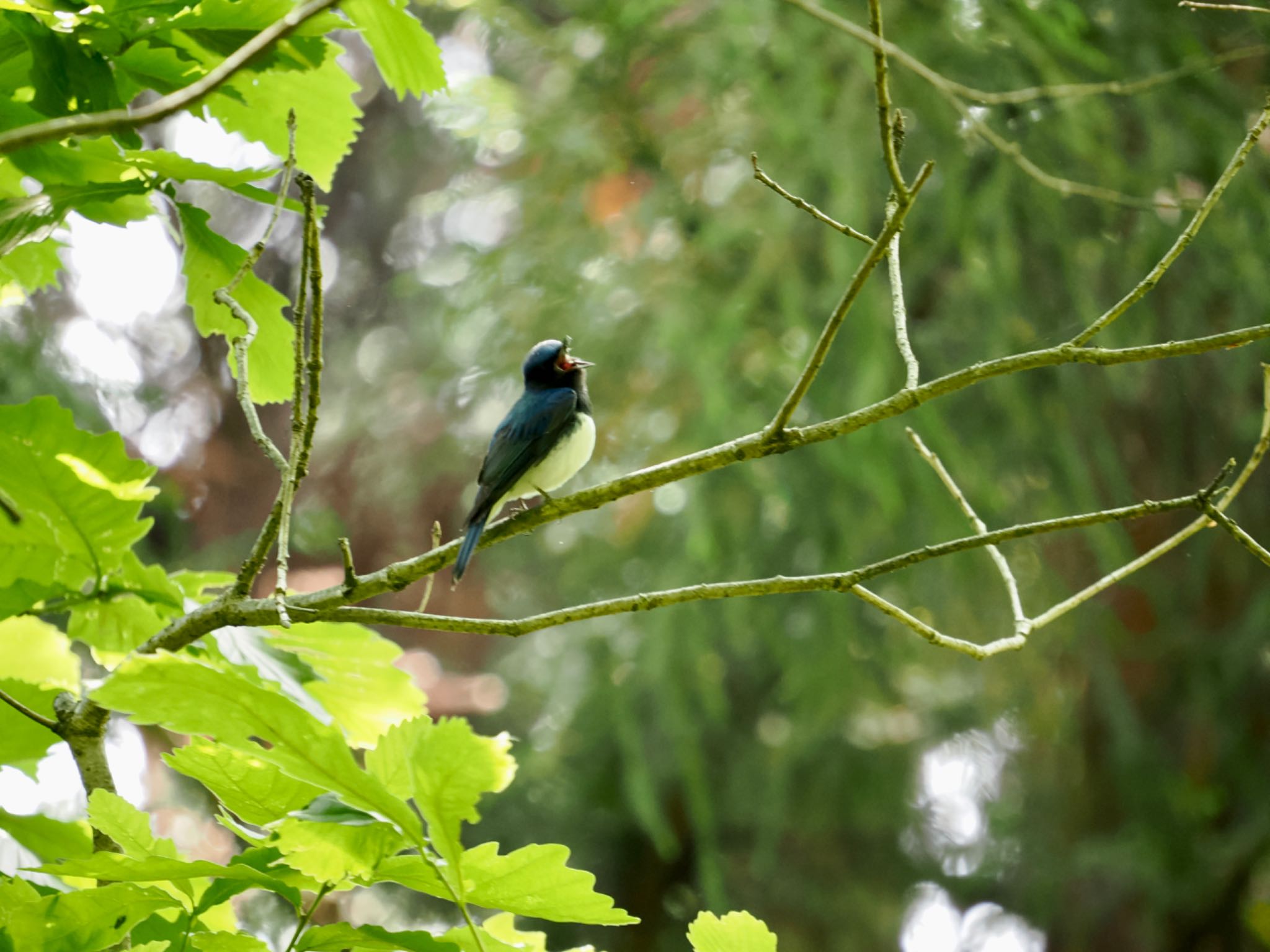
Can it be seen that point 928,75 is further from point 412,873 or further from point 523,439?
point 523,439

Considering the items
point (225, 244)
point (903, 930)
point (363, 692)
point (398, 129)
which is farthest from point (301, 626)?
point (398, 129)

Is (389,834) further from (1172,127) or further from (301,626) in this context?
(1172,127)

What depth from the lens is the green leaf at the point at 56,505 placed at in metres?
1.06

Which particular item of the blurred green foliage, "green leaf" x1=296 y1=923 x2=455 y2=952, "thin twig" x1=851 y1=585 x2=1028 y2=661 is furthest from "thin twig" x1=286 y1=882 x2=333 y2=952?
the blurred green foliage

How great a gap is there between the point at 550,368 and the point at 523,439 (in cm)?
53

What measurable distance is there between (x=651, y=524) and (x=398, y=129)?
15.9 ft

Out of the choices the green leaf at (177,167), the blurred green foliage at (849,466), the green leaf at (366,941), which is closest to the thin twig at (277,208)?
the green leaf at (177,167)

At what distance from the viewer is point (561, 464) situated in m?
2.95

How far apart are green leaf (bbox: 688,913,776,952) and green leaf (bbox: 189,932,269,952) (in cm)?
33

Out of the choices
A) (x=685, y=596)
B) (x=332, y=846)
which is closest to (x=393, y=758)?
(x=332, y=846)

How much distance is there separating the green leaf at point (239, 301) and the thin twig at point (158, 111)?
0.44 meters

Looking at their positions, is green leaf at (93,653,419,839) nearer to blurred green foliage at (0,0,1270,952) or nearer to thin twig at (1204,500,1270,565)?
thin twig at (1204,500,1270,565)

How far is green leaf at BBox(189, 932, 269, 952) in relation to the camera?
84 cm

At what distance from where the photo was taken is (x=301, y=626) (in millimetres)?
1238
